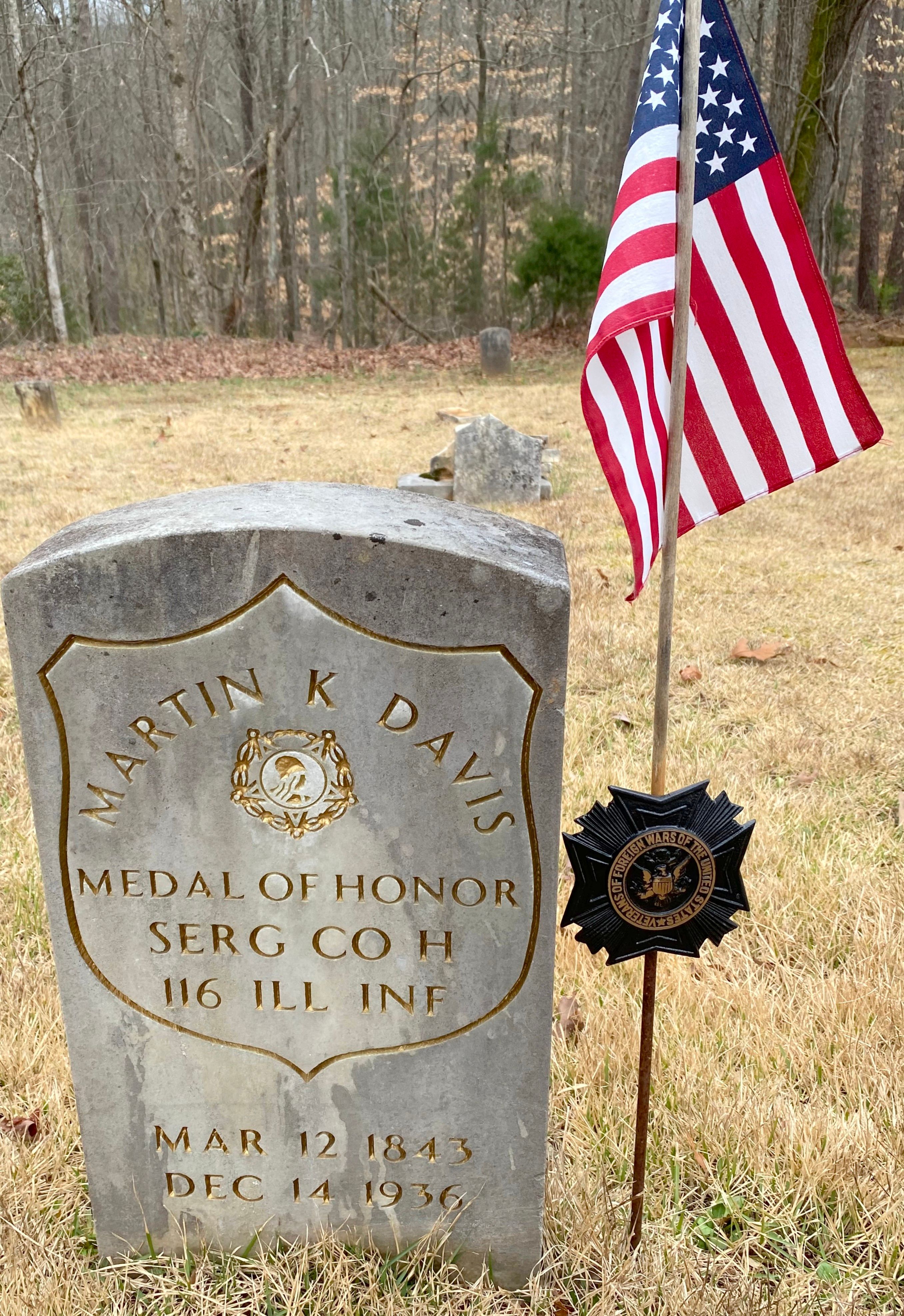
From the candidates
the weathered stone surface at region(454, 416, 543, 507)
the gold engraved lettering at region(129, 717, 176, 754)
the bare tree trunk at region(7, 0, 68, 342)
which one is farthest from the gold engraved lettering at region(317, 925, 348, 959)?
the bare tree trunk at region(7, 0, 68, 342)

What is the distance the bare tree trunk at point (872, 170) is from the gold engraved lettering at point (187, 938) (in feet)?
73.2

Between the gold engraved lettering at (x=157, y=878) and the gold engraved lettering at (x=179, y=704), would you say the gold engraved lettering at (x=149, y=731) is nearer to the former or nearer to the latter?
the gold engraved lettering at (x=179, y=704)

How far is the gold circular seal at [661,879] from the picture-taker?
5.58 ft

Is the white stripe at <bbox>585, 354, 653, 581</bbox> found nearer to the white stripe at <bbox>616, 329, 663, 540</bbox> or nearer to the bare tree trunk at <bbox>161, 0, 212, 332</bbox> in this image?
the white stripe at <bbox>616, 329, 663, 540</bbox>

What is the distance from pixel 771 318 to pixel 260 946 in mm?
1490

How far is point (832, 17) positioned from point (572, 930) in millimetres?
16920

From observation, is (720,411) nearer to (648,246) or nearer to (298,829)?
(648,246)

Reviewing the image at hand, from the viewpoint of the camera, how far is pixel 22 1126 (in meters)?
2.23

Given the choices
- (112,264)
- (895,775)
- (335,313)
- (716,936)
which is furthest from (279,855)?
(112,264)

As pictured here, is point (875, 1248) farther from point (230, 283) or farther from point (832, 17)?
point (230, 283)

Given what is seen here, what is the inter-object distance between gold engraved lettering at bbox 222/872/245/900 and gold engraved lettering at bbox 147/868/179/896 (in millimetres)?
78

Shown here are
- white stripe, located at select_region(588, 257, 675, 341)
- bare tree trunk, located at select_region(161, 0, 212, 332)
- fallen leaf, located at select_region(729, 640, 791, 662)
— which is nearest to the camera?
white stripe, located at select_region(588, 257, 675, 341)

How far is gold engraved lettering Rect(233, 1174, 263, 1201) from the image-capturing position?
Answer: 6.41 feet

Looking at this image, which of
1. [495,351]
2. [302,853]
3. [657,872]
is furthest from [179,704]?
[495,351]
